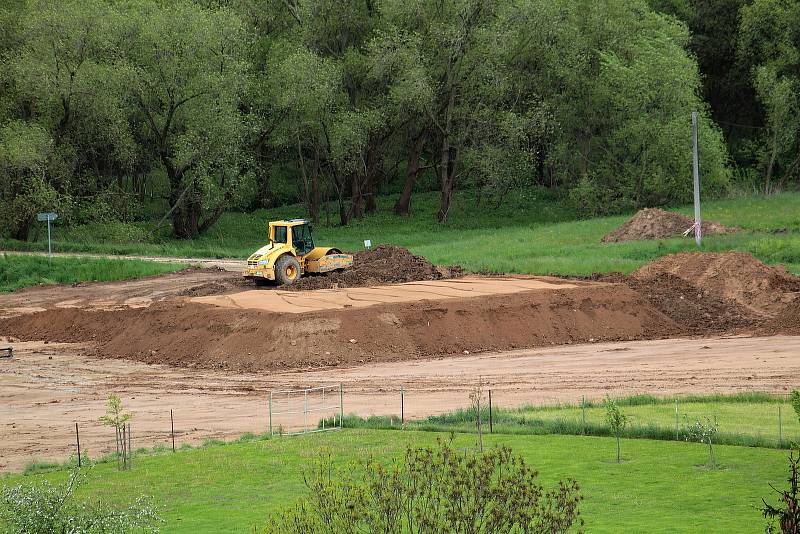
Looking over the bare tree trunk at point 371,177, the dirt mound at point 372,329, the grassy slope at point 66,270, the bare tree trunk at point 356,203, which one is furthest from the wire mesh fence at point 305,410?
the bare tree trunk at point 371,177

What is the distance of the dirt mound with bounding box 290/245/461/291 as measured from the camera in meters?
49.2

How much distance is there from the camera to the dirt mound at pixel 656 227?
2338 inches

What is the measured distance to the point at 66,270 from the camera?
189ft

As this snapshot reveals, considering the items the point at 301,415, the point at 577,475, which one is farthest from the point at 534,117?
the point at 577,475

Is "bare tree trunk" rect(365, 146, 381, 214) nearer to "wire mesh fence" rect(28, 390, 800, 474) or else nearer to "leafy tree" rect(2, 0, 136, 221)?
"leafy tree" rect(2, 0, 136, 221)

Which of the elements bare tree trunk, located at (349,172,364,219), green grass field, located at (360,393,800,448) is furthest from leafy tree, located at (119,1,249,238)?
green grass field, located at (360,393,800,448)

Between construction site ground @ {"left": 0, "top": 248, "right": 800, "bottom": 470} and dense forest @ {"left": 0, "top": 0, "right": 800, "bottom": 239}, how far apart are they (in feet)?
55.1

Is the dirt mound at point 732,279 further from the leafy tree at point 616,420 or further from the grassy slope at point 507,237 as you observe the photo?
the leafy tree at point 616,420

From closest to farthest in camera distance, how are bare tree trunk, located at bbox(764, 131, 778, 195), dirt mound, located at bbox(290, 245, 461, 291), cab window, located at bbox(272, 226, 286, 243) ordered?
dirt mound, located at bbox(290, 245, 461, 291) → cab window, located at bbox(272, 226, 286, 243) → bare tree trunk, located at bbox(764, 131, 778, 195)

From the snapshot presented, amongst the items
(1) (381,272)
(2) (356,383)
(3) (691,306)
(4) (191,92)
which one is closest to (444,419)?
(2) (356,383)

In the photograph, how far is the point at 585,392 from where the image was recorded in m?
34.3

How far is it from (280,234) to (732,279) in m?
20.1

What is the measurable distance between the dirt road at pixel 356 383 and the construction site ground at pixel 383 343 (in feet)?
0.33

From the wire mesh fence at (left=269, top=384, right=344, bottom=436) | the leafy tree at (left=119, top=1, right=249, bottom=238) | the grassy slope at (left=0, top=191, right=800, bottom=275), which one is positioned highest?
the leafy tree at (left=119, top=1, right=249, bottom=238)
